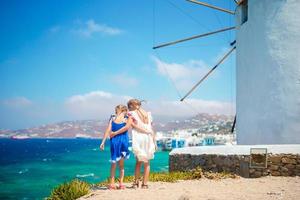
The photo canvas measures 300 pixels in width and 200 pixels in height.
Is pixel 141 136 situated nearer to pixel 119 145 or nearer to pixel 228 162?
pixel 119 145

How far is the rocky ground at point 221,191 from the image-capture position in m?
6.55

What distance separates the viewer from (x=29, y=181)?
3594 cm

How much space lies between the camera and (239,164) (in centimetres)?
946

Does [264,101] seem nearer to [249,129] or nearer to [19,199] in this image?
[249,129]

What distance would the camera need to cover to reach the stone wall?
8812mm

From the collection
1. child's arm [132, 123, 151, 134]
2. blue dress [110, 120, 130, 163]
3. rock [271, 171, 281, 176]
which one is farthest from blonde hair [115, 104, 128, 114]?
rock [271, 171, 281, 176]

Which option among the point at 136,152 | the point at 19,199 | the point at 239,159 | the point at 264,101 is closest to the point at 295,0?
the point at 264,101

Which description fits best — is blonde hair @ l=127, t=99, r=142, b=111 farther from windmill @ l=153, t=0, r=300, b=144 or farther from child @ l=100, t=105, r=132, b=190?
windmill @ l=153, t=0, r=300, b=144

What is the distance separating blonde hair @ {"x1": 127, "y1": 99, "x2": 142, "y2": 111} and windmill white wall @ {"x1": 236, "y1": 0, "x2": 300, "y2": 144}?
5252mm

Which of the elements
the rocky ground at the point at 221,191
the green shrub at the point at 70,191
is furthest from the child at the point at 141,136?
the green shrub at the point at 70,191

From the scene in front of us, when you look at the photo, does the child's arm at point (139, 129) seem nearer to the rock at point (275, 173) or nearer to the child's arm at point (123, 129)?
the child's arm at point (123, 129)

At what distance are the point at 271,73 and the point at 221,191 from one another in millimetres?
5211

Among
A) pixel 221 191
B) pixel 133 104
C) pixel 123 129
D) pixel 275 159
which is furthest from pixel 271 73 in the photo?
pixel 123 129

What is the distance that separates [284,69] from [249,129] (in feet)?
7.82
